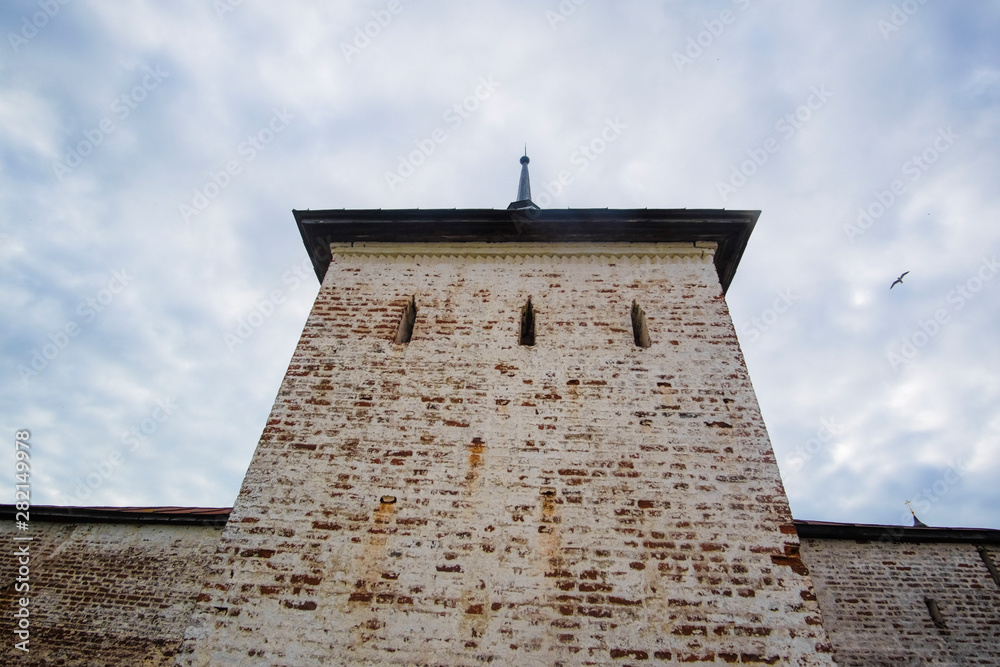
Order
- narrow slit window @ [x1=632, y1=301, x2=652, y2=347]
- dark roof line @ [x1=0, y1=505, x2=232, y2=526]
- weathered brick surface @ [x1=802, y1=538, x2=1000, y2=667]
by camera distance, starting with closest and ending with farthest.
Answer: narrow slit window @ [x1=632, y1=301, x2=652, y2=347] → weathered brick surface @ [x1=802, y1=538, x2=1000, y2=667] → dark roof line @ [x1=0, y1=505, x2=232, y2=526]

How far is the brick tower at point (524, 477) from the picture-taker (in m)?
4.15

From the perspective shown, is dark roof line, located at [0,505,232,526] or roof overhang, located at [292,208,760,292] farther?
dark roof line, located at [0,505,232,526]

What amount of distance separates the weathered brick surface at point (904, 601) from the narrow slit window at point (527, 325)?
19.2 feet

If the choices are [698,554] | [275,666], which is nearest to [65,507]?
[275,666]

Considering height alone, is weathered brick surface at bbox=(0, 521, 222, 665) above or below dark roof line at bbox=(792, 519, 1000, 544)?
below

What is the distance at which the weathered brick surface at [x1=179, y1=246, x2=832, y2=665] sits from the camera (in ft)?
13.5

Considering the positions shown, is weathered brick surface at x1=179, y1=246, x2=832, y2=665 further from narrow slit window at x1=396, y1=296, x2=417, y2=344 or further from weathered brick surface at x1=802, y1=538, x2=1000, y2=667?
weathered brick surface at x1=802, y1=538, x2=1000, y2=667

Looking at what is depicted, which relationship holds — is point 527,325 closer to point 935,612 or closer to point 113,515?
point 935,612

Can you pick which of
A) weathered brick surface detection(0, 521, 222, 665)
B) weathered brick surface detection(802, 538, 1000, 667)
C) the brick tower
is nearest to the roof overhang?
the brick tower

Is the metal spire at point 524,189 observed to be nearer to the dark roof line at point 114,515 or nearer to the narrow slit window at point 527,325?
the narrow slit window at point 527,325

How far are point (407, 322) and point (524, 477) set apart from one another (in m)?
2.64

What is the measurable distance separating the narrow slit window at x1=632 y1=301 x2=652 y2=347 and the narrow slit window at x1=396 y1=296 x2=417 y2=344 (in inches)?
108

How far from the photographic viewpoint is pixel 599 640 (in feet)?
13.4

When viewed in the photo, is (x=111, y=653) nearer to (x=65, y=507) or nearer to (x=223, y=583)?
(x=65, y=507)
